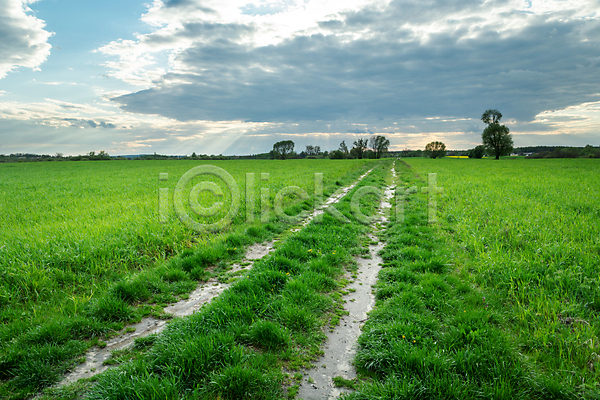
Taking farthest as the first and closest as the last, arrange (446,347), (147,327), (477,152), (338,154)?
(338,154), (477,152), (147,327), (446,347)

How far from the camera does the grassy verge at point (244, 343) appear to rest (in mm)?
3068

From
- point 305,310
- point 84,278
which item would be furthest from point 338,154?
point 305,310

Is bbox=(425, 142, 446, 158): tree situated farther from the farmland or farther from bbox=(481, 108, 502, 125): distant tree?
the farmland

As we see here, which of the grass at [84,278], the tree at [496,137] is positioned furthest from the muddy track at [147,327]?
the tree at [496,137]

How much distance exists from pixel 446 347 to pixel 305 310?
6.90 ft

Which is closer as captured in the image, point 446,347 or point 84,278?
point 446,347

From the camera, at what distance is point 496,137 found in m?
84.3

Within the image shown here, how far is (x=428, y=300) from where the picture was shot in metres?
4.75

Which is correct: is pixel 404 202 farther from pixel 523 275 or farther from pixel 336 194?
pixel 523 275

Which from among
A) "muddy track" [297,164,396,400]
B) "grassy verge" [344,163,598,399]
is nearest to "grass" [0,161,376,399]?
"muddy track" [297,164,396,400]

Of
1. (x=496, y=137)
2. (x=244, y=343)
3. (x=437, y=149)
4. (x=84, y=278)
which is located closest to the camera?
(x=244, y=343)

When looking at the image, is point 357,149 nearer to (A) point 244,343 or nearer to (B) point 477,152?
(B) point 477,152

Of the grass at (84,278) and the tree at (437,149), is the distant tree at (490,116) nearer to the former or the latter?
the tree at (437,149)

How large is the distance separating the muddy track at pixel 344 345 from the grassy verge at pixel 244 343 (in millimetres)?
159
